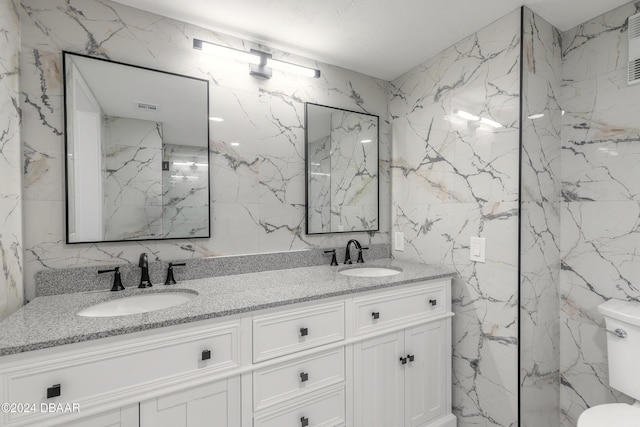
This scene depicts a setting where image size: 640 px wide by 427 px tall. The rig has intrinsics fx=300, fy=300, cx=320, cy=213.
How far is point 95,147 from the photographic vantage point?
1.48 meters

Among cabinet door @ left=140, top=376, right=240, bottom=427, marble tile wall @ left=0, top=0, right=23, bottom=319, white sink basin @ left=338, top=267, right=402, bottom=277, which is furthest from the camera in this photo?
white sink basin @ left=338, top=267, right=402, bottom=277

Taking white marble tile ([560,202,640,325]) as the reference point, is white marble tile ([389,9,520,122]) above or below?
above

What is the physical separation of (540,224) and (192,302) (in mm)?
1856

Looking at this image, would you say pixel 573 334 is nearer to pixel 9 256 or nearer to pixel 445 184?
pixel 445 184

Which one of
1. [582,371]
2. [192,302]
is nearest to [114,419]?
[192,302]

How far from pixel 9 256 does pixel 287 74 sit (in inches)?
66.5

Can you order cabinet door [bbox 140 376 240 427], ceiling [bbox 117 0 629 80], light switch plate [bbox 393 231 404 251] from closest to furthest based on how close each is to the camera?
cabinet door [bbox 140 376 240 427]
ceiling [bbox 117 0 629 80]
light switch plate [bbox 393 231 404 251]

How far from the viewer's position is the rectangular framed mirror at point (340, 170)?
2062 mm

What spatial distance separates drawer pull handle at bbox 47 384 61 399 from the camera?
36.3 inches

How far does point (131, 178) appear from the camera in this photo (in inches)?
61.0

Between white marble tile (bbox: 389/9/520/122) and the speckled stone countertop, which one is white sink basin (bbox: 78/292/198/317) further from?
white marble tile (bbox: 389/9/520/122)

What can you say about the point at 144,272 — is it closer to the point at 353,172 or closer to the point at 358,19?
the point at 353,172

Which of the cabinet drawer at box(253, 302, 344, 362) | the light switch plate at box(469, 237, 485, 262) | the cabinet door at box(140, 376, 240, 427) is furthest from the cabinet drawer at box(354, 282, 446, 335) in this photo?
the cabinet door at box(140, 376, 240, 427)

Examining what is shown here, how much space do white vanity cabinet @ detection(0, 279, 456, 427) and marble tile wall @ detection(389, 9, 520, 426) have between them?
164 millimetres
